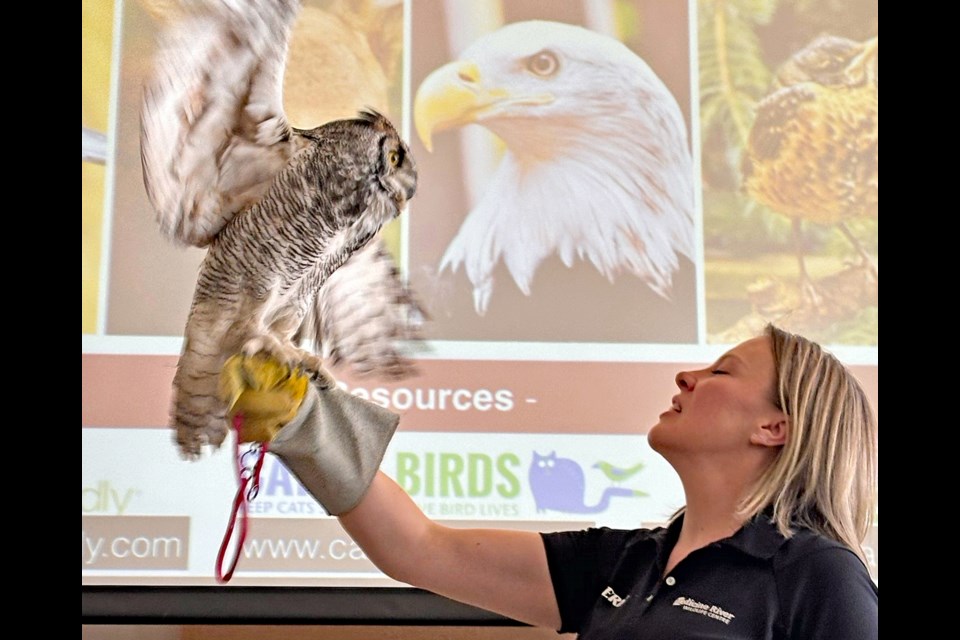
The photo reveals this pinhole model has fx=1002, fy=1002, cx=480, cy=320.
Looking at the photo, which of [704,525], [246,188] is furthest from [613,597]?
[246,188]

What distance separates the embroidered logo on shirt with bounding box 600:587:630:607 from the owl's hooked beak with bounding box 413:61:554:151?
93 centimetres

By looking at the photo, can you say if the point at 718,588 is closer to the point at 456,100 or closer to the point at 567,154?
the point at 567,154

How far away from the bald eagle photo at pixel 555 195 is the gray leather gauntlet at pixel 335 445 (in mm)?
677

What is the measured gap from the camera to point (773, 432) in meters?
1.16

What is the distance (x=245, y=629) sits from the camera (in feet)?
5.70

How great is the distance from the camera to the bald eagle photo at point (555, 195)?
1796 millimetres

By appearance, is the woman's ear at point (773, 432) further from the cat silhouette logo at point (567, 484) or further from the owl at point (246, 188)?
the cat silhouette logo at point (567, 484)

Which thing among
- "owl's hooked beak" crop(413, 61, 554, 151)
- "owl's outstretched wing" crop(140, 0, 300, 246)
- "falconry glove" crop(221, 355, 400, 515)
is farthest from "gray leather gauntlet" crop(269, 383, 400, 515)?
"owl's hooked beak" crop(413, 61, 554, 151)

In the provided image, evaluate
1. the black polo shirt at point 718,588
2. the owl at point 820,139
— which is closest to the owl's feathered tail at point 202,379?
the black polo shirt at point 718,588

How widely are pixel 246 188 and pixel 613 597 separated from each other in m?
0.62

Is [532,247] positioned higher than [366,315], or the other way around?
[532,247]

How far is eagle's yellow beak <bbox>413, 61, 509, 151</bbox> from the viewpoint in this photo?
1822mm

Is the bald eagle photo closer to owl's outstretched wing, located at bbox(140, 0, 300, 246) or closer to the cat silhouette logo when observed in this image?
the cat silhouette logo
